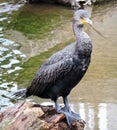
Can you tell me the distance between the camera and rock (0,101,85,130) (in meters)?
4.94

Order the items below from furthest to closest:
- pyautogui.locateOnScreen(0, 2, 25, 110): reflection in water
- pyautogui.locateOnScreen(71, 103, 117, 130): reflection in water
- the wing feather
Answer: pyautogui.locateOnScreen(0, 2, 25, 110): reflection in water, pyautogui.locateOnScreen(71, 103, 117, 130): reflection in water, the wing feather

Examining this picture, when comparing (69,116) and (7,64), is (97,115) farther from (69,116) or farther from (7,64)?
(7,64)

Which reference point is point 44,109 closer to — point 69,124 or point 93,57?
point 69,124

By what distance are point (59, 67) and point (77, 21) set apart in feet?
1.74

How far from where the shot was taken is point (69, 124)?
16.8 ft

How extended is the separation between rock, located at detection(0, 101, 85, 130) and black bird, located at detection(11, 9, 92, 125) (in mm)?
84

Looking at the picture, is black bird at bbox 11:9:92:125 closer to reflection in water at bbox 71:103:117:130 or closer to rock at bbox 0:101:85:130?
rock at bbox 0:101:85:130

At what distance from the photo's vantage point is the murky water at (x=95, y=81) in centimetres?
712

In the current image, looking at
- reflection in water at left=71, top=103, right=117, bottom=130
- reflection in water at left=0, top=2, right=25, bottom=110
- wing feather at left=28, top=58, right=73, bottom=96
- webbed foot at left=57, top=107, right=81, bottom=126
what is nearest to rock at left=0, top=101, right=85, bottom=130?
webbed foot at left=57, top=107, right=81, bottom=126

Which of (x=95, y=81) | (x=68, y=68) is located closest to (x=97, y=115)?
(x=95, y=81)

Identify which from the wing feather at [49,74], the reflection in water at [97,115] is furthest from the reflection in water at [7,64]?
the wing feather at [49,74]

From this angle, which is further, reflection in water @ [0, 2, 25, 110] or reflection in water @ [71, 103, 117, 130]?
reflection in water @ [0, 2, 25, 110]

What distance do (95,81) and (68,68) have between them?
3.59 metres

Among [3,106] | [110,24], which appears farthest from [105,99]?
[110,24]
